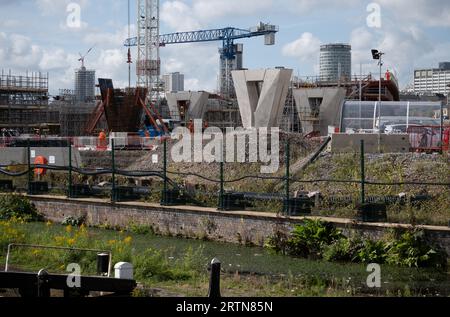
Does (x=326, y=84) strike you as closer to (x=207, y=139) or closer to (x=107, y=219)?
(x=207, y=139)

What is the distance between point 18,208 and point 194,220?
287 inches

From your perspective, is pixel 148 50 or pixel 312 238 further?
pixel 148 50

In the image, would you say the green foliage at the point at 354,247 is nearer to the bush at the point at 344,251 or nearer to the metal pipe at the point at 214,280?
the bush at the point at 344,251

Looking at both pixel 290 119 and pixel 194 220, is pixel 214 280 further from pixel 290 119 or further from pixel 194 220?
pixel 290 119

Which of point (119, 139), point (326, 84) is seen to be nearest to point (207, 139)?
point (119, 139)

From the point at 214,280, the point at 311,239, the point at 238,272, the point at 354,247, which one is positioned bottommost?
the point at 238,272

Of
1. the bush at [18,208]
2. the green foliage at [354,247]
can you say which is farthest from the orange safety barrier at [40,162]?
the green foliage at [354,247]

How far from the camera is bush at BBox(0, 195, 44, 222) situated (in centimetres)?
2653

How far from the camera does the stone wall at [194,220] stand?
2027 centimetres

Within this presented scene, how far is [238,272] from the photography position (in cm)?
1744

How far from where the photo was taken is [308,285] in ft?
49.4

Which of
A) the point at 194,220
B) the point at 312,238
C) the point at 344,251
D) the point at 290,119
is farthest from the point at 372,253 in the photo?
the point at 290,119
